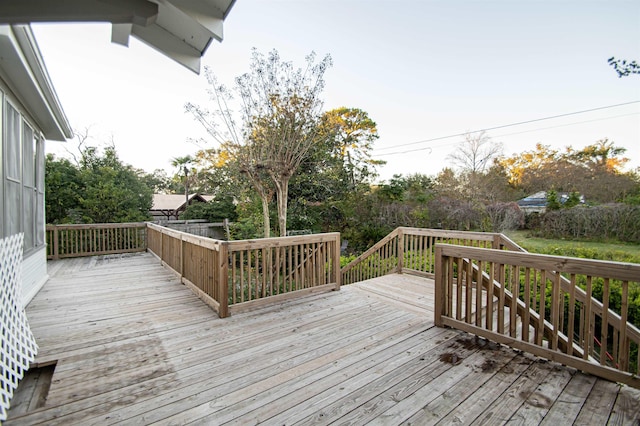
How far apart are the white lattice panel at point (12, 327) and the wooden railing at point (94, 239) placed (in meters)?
5.19

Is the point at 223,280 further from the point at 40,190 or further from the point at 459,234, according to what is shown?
the point at 40,190

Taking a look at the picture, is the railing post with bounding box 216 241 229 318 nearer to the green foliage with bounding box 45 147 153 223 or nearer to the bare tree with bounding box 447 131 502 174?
the green foliage with bounding box 45 147 153 223

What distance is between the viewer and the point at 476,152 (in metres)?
12.1

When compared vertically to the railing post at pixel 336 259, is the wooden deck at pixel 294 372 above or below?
below

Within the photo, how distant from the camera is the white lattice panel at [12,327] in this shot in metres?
2.15

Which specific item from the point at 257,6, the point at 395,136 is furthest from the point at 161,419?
the point at 395,136

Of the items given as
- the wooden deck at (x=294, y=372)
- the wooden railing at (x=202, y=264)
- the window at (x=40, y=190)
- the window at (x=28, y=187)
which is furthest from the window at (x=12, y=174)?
the wooden railing at (x=202, y=264)

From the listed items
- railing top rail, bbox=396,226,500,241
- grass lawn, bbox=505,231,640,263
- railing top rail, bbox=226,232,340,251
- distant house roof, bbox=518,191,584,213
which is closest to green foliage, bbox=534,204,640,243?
grass lawn, bbox=505,231,640,263

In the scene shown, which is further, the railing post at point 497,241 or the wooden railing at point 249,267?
the railing post at point 497,241

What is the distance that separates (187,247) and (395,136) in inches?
500

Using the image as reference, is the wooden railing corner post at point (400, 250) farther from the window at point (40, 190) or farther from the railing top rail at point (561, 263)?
the window at point (40, 190)

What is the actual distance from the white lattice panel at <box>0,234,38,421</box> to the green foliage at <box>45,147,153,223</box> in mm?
7131

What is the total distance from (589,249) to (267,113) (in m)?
8.66

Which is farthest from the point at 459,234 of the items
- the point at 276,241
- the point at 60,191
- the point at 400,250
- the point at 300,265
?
the point at 60,191
